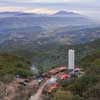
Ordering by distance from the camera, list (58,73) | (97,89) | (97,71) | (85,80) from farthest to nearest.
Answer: (58,73), (97,71), (85,80), (97,89)

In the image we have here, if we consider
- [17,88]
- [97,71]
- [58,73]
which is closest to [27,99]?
[17,88]

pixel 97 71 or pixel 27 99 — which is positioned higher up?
pixel 97 71

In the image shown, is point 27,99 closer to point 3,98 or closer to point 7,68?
point 3,98

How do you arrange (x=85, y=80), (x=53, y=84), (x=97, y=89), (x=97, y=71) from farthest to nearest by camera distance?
(x=53, y=84) → (x=97, y=71) → (x=85, y=80) → (x=97, y=89)

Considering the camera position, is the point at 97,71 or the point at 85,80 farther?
the point at 97,71

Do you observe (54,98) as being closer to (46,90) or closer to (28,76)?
(46,90)

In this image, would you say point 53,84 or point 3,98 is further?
point 53,84

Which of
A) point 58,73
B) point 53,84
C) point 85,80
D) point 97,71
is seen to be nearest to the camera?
point 85,80

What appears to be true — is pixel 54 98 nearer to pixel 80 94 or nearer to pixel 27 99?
pixel 80 94

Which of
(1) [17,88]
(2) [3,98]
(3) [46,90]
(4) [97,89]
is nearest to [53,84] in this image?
(3) [46,90]
